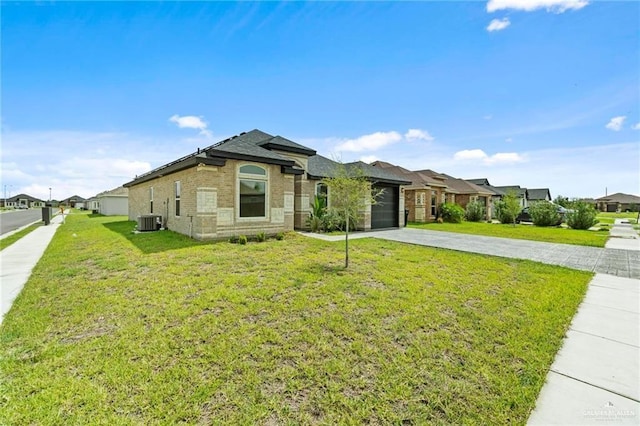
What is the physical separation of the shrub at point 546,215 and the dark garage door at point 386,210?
14614 millimetres

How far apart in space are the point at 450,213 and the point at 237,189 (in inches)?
863

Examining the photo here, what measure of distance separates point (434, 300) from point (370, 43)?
1094cm

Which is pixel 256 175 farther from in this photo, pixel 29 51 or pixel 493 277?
pixel 493 277

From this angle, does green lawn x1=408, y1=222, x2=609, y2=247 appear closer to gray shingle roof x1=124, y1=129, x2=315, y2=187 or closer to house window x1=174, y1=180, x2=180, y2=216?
gray shingle roof x1=124, y1=129, x2=315, y2=187

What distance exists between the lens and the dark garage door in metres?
18.8

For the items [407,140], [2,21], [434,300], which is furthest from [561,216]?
[2,21]

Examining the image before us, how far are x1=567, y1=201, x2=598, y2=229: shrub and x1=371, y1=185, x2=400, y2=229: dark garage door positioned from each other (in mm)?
14824

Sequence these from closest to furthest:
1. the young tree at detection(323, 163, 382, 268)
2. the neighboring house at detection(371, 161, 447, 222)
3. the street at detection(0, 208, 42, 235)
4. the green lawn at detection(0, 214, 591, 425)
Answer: the green lawn at detection(0, 214, 591, 425) → the young tree at detection(323, 163, 382, 268) → the street at detection(0, 208, 42, 235) → the neighboring house at detection(371, 161, 447, 222)

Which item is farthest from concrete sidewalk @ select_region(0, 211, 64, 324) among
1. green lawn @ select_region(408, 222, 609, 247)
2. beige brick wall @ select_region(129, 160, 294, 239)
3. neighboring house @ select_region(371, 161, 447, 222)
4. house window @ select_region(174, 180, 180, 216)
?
neighboring house @ select_region(371, 161, 447, 222)

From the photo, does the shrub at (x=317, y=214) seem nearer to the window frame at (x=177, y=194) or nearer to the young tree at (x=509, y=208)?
the window frame at (x=177, y=194)

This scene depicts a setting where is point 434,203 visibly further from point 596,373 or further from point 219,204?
point 596,373

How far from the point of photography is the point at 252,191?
40.3ft

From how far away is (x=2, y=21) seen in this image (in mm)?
7535

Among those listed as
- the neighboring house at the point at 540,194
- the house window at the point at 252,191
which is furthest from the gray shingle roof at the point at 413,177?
the neighboring house at the point at 540,194
